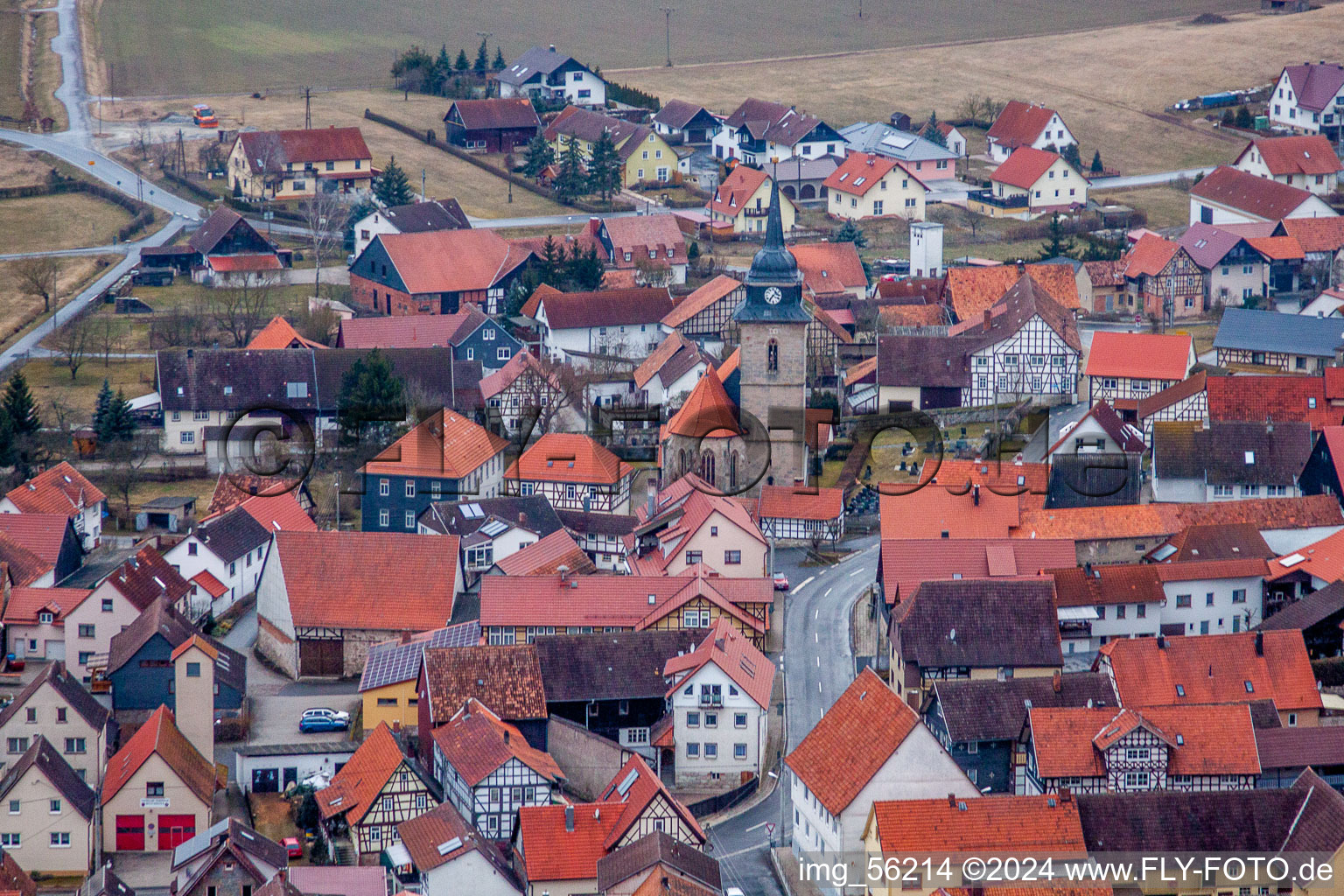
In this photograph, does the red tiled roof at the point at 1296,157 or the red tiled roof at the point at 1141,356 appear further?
the red tiled roof at the point at 1296,157

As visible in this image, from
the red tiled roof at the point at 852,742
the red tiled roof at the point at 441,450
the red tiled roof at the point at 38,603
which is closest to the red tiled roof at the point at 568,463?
the red tiled roof at the point at 441,450

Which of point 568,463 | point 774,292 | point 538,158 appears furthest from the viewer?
point 538,158

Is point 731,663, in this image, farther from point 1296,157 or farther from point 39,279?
point 1296,157

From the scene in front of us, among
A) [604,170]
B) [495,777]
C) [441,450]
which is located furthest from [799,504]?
[604,170]

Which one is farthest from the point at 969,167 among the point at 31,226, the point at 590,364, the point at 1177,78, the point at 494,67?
the point at 31,226

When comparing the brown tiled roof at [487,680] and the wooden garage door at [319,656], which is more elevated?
the brown tiled roof at [487,680]

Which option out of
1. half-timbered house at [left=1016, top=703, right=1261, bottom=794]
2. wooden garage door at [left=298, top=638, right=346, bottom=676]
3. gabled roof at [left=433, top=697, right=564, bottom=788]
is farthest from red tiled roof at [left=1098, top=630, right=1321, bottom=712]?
wooden garage door at [left=298, top=638, right=346, bottom=676]

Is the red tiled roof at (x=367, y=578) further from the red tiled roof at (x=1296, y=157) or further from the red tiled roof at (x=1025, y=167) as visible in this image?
the red tiled roof at (x=1296, y=157)

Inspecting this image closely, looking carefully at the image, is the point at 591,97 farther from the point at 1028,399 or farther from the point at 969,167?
the point at 1028,399
